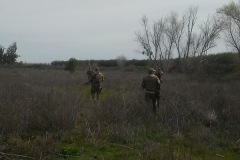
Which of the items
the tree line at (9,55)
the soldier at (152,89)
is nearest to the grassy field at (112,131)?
the soldier at (152,89)

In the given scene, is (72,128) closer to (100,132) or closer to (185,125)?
(100,132)

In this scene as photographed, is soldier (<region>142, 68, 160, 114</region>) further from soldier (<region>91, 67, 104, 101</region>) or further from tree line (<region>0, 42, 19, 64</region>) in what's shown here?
tree line (<region>0, 42, 19, 64</region>)

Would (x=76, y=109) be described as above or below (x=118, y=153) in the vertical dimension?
above

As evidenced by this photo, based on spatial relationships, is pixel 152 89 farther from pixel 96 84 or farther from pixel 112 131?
pixel 112 131

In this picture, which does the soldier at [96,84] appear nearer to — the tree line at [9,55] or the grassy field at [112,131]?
the grassy field at [112,131]

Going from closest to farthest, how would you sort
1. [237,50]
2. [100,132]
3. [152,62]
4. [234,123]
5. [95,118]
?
[100,132], [95,118], [234,123], [237,50], [152,62]

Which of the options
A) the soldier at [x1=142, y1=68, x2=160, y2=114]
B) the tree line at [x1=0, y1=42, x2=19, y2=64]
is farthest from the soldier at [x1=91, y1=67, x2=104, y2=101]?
the tree line at [x1=0, y1=42, x2=19, y2=64]

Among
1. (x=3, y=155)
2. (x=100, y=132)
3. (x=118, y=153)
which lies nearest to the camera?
(x=3, y=155)

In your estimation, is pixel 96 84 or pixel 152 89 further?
pixel 96 84

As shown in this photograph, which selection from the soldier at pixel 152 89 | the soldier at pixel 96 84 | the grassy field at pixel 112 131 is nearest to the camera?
the grassy field at pixel 112 131

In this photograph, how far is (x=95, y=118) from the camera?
33.8ft

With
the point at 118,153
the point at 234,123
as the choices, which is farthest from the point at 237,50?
the point at 118,153

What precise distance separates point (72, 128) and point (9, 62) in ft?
191

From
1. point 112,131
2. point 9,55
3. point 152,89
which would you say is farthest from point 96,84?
point 9,55
